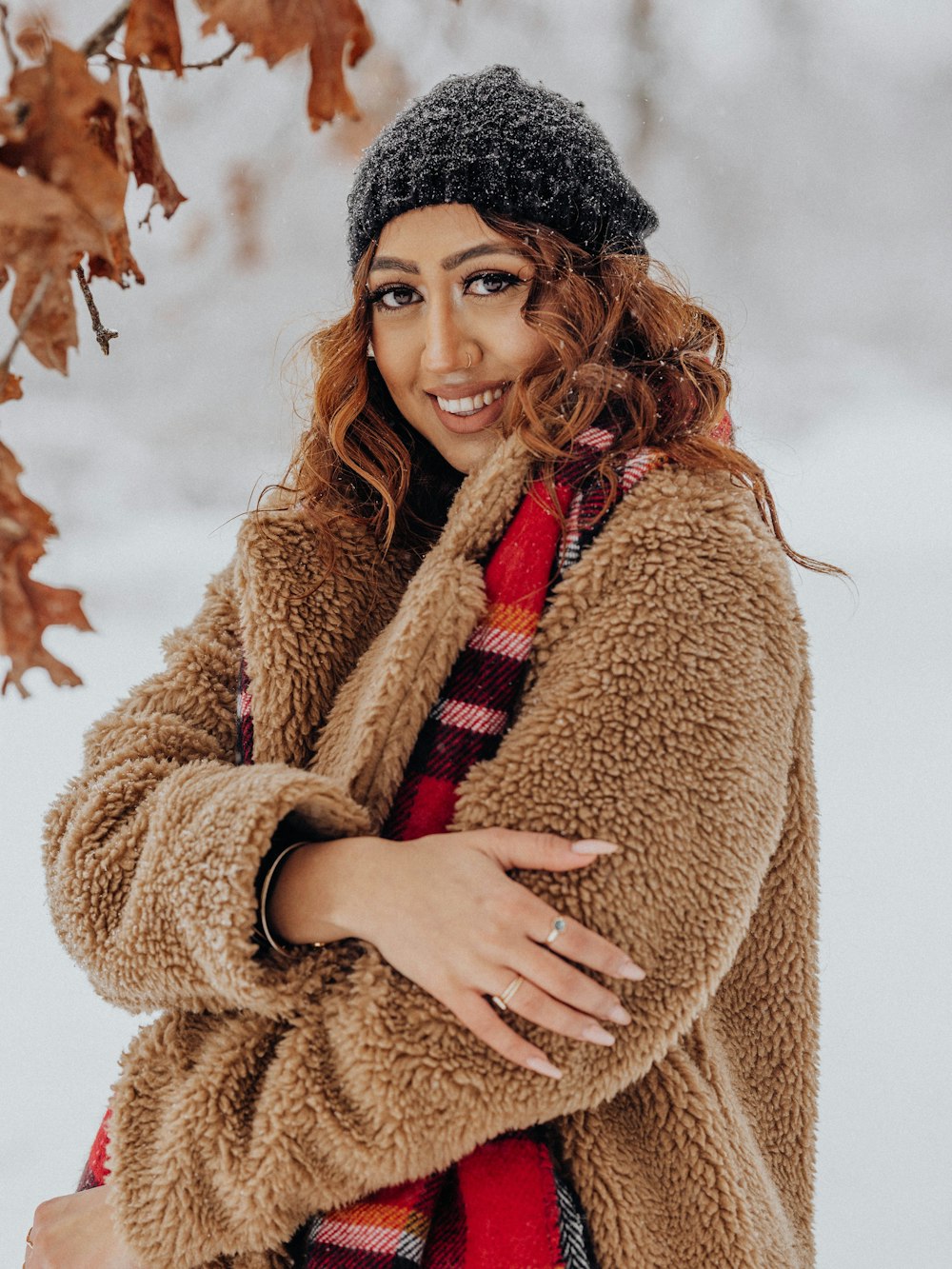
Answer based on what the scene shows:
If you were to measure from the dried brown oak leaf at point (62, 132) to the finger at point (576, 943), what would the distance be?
0.49 m

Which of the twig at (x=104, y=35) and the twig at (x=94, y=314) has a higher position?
the twig at (x=94, y=314)

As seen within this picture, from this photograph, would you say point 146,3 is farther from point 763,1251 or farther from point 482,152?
point 763,1251

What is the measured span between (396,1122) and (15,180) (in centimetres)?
60

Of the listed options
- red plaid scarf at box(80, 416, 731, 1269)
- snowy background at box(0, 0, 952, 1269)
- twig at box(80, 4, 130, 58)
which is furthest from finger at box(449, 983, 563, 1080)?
snowy background at box(0, 0, 952, 1269)

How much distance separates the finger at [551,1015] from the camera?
0.76m

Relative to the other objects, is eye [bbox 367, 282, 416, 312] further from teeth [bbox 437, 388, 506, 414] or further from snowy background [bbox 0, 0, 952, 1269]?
snowy background [bbox 0, 0, 952, 1269]

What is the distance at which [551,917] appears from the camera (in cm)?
77

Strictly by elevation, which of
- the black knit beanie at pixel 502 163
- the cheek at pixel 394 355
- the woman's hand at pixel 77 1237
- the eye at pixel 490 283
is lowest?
the woman's hand at pixel 77 1237

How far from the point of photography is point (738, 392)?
6.38 feet

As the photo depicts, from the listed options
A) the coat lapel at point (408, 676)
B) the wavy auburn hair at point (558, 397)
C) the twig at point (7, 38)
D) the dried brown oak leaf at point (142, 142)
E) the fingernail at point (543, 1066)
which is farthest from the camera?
the wavy auburn hair at point (558, 397)

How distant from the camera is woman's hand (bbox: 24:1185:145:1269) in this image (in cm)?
90

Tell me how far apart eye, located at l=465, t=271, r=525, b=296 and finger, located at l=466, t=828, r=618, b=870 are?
0.57 metres

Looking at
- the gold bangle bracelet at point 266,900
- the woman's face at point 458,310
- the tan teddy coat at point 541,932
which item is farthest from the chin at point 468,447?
the gold bangle bracelet at point 266,900

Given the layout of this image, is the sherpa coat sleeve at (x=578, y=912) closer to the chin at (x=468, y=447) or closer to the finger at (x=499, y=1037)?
the finger at (x=499, y=1037)
